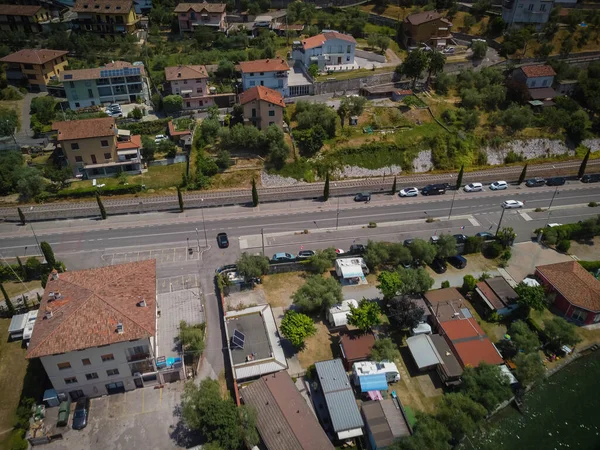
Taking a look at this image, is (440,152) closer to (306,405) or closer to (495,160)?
(495,160)

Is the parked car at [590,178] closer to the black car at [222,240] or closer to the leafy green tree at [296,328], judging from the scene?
the leafy green tree at [296,328]

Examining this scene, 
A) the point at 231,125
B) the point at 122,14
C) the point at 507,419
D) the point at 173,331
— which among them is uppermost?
the point at 122,14

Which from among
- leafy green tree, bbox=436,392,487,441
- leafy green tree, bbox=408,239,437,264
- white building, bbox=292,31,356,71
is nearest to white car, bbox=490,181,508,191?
leafy green tree, bbox=408,239,437,264

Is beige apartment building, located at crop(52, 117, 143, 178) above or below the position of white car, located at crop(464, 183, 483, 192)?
above

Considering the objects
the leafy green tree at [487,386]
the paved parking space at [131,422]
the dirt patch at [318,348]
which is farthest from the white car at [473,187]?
the paved parking space at [131,422]

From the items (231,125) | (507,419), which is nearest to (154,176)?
(231,125)

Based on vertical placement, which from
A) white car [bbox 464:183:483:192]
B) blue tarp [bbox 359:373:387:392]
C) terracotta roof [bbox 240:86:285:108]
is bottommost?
white car [bbox 464:183:483:192]

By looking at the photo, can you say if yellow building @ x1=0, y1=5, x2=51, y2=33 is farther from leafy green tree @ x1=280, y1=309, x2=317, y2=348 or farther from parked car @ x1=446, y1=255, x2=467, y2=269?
parked car @ x1=446, y1=255, x2=467, y2=269

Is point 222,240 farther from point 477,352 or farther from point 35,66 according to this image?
point 35,66
